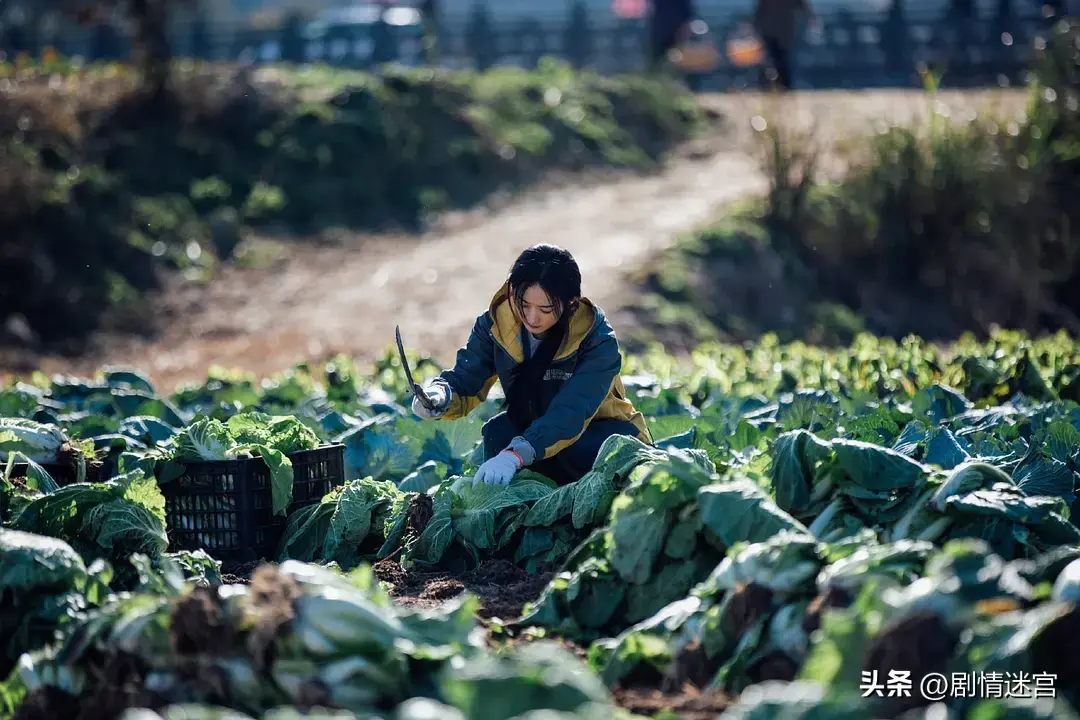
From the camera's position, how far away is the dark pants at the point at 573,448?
5.00 m

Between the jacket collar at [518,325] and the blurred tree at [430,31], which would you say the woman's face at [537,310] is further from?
the blurred tree at [430,31]

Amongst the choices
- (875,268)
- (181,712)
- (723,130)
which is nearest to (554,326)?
(181,712)

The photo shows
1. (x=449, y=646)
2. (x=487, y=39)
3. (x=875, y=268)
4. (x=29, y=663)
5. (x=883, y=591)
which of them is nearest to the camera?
(x=883, y=591)

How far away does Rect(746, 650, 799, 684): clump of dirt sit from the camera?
2994mm

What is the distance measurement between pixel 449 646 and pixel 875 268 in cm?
1219

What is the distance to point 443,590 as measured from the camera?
13.7ft

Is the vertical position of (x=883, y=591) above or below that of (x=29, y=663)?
above

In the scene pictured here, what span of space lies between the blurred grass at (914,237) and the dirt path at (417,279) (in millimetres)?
488

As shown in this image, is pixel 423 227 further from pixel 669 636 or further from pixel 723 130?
pixel 669 636

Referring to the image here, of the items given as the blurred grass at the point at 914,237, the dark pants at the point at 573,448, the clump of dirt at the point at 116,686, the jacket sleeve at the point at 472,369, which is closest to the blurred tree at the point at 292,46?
the blurred grass at the point at 914,237

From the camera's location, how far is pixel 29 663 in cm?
317

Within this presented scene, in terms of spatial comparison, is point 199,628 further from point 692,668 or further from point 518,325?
point 518,325

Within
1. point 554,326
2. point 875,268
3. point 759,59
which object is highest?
point 759,59

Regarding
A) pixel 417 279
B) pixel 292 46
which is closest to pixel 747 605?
pixel 417 279
